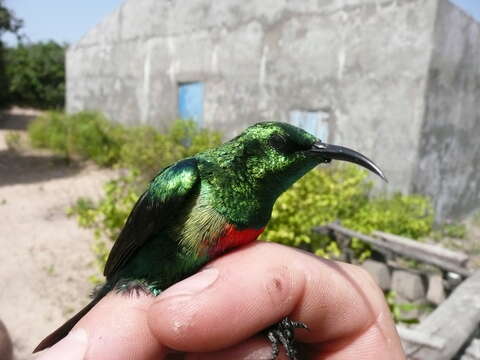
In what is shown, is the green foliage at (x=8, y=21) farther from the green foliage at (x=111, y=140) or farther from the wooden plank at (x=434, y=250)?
the wooden plank at (x=434, y=250)

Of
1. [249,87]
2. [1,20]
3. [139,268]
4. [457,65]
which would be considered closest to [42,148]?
[1,20]

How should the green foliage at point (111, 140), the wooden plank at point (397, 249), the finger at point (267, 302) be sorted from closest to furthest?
the finger at point (267, 302) < the wooden plank at point (397, 249) < the green foliage at point (111, 140)

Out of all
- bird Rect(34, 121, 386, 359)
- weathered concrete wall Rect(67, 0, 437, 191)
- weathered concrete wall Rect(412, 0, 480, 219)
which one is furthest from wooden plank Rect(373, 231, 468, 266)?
bird Rect(34, 121, 386, 359)

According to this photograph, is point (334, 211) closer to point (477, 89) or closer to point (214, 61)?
point (477, 89)

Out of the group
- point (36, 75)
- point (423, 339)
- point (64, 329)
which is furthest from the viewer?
point (36, 75)

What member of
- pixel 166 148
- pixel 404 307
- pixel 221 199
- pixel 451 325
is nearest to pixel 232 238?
pixel 221 199

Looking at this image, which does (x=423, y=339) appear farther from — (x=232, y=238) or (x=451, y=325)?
(x=232, y=238)

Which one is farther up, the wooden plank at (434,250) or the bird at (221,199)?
the bird at (221,199)

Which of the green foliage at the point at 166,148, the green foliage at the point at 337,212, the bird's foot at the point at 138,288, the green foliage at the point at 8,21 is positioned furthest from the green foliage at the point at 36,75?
the bird's foot at the point at 138,288
